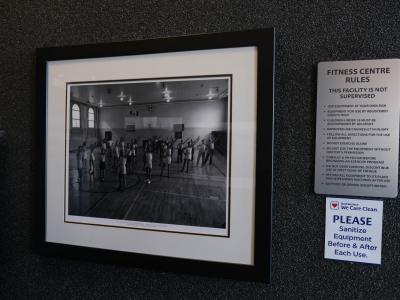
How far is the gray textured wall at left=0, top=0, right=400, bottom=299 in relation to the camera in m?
0.48

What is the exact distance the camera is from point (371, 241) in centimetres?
48

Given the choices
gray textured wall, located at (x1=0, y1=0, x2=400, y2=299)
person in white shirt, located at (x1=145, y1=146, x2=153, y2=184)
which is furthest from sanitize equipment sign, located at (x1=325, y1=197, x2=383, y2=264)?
person in white shirt, located at (x1=145, y1=146, x2=153, y2=184)

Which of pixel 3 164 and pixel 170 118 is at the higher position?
pixel 170 118

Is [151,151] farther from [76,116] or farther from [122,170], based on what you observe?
[76,116]

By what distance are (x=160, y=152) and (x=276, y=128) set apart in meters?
0.23

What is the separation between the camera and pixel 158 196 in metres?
0.55

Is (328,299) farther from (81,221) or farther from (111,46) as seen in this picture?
(111,46)

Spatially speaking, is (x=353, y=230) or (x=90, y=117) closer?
(x=353, y=230)

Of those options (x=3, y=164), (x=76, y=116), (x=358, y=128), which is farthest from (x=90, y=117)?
(x=358, y=128)

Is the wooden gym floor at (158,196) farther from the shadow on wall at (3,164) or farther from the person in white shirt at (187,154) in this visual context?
the shadow on wall at (3,164)

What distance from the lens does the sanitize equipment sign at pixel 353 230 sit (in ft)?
1.56

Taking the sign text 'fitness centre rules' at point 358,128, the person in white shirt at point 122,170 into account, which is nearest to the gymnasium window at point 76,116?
the person in white shirt at point 122,170

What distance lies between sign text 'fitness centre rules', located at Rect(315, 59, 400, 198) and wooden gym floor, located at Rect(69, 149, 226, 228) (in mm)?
187

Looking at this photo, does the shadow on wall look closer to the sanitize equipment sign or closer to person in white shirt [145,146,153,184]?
person in white shirt [145,146,153,184]
